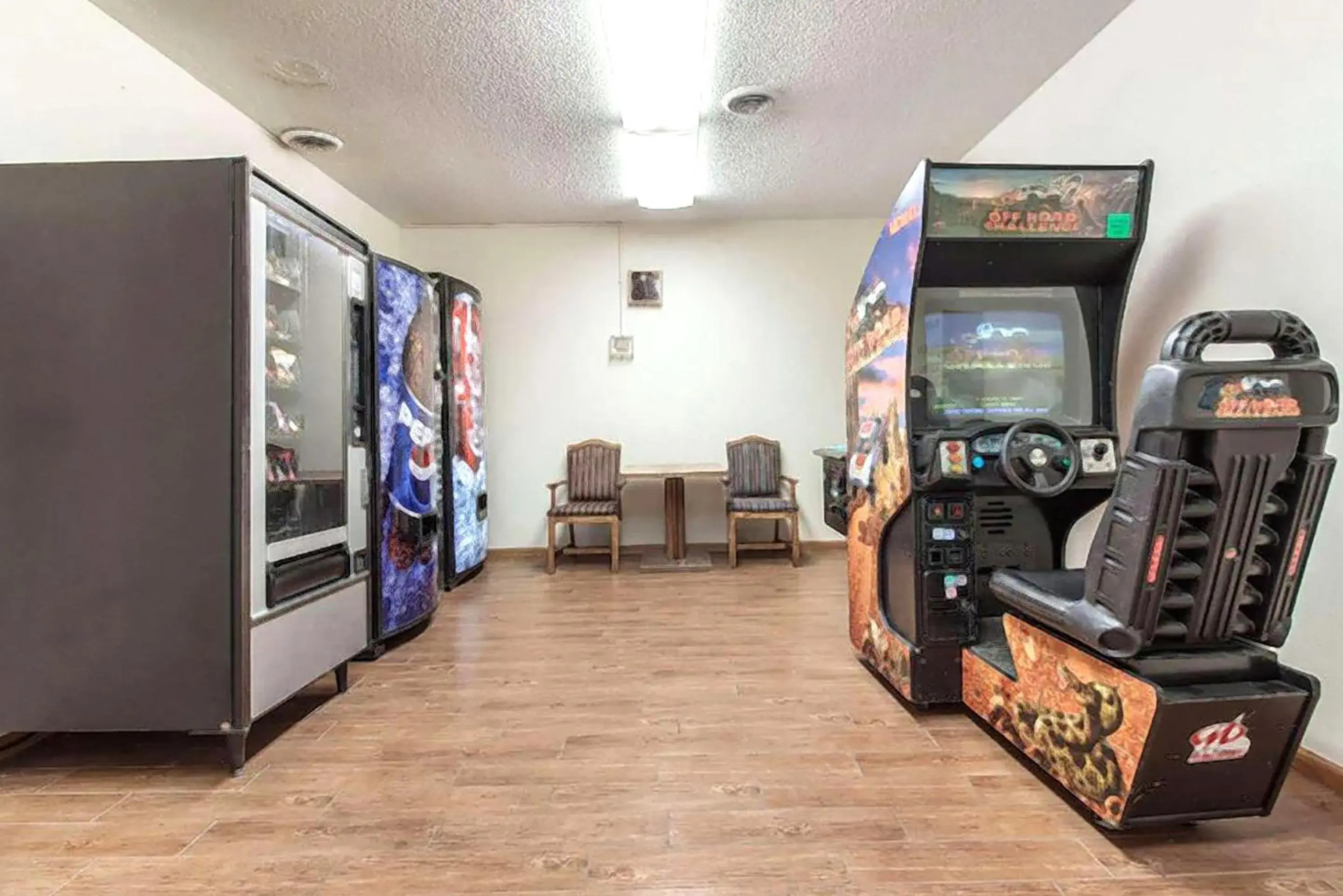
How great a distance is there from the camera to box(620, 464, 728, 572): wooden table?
4.95m

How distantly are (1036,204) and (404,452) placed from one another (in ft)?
10.2

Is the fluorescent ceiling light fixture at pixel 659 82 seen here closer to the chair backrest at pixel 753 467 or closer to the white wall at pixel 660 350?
the white wall at pixel 660 350

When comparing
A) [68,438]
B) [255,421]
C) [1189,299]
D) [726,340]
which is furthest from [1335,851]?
[726,340]

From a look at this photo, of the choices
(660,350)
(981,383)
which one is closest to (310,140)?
(660,350)

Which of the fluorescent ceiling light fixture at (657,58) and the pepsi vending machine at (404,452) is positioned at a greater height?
the fluorescent ceiling light fixture at (657,58)

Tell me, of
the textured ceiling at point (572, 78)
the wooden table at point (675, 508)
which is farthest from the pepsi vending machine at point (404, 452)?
the wooden table at point (675, 508)

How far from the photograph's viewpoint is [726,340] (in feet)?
18.6

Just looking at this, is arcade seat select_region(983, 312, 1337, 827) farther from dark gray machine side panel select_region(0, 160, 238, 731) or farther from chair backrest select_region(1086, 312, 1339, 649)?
dark gray machine side panel select_region(0, 160, 238, 731)

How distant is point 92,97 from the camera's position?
2.57m

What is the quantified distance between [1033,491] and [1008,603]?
0.43 metres

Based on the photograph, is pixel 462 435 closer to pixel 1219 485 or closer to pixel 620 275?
pixel 620 275

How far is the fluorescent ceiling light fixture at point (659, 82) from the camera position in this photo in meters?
2.57

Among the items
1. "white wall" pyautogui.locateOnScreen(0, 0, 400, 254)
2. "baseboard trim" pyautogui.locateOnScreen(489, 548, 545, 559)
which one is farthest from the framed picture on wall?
"white wall" pyautogui.locateOnScreen(0, 0, 400, 254)

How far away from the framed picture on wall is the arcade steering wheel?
3911 mm
